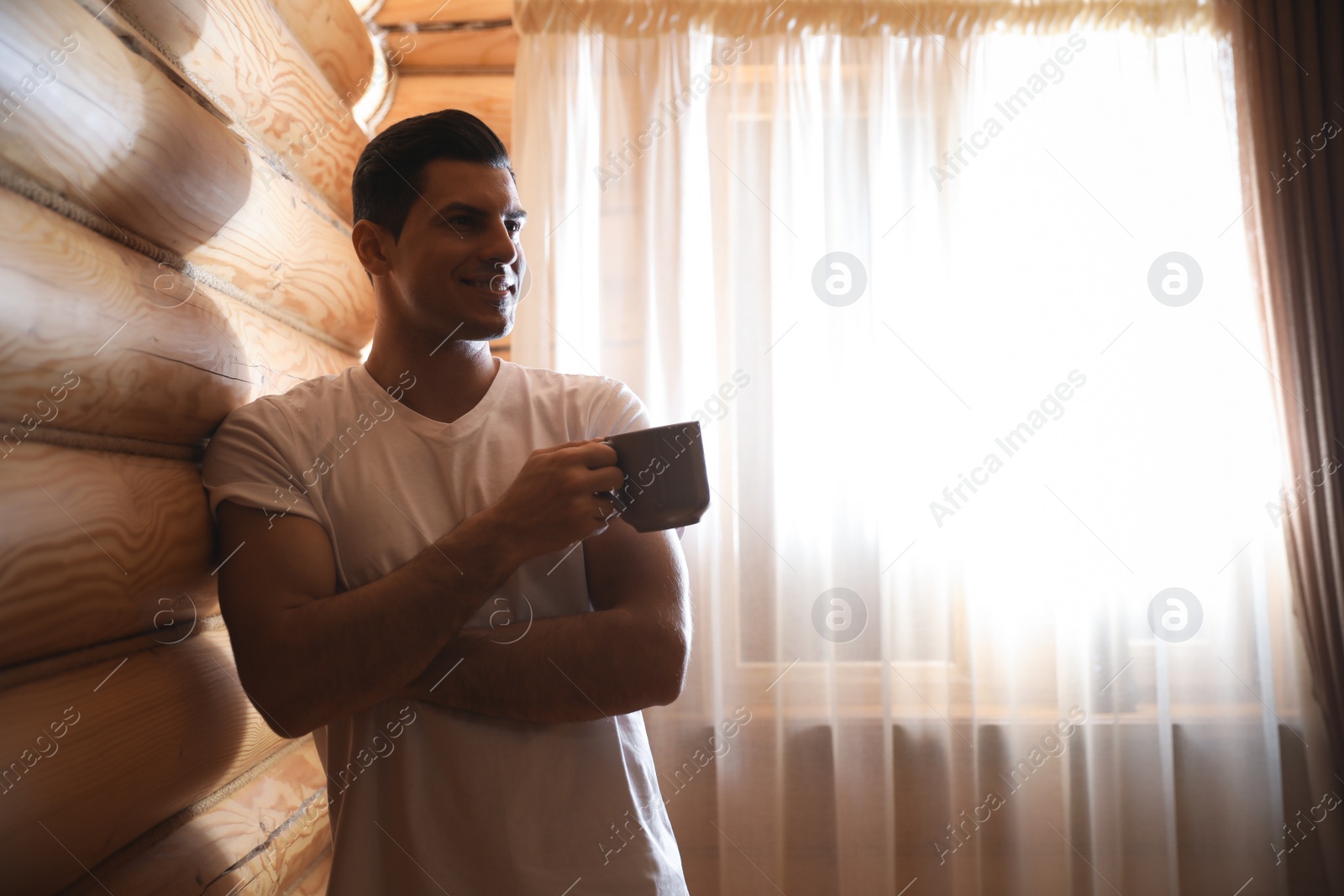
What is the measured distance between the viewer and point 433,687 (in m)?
1.10

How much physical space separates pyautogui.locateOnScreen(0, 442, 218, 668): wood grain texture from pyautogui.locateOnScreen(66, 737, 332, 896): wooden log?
0.28m

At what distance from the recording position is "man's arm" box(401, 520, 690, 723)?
3.58 feet

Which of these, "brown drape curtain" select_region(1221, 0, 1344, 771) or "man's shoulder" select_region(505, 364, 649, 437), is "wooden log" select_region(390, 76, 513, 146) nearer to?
"man's shoulder" select_region(505, 364, 649, 437)

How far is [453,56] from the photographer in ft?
7.86

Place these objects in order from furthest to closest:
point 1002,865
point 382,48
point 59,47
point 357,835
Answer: point 382,48, point 1002,865, point 357,835, point 59,47

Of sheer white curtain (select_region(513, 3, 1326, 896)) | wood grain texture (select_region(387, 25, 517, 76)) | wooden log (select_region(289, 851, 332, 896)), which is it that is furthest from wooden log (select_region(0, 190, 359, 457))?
wood grain texture (select_region(387, 25, 517, 76))

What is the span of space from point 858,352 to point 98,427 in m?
1.85

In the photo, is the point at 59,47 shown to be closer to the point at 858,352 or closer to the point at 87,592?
the point at 87,592

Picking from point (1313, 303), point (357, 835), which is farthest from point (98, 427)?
point (1313, 303)

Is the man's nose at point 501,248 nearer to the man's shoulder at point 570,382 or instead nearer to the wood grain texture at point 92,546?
the man's shoulder at point 570,382

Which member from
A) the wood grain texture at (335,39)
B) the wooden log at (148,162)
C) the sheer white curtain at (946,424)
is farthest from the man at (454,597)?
the sheer white curtain at (946,424)

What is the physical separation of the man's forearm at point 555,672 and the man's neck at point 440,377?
38cm

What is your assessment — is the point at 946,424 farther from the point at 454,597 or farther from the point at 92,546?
the point at 92,546

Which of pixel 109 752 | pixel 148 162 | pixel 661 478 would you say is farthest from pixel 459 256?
pixel 109 752
